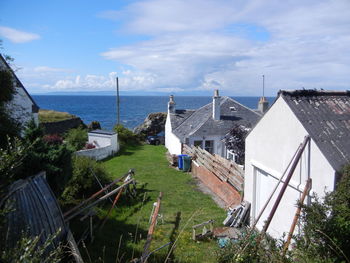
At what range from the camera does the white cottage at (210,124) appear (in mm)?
24500

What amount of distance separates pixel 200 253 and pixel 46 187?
5.02 metres

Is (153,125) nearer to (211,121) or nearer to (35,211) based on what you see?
(211,121)

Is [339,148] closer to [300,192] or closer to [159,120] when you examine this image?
[300,192]

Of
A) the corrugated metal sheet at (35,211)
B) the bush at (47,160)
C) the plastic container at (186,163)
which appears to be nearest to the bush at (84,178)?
the bush at (47,160)

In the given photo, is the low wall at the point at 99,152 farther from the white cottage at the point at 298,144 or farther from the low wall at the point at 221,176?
the white cottage at the point at 298,144

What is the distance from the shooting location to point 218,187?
50.4ft

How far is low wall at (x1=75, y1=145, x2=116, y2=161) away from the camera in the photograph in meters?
23.8

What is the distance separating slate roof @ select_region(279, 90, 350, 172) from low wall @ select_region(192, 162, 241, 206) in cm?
552

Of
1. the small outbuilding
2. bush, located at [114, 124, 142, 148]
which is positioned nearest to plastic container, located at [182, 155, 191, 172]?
the small outbuilding

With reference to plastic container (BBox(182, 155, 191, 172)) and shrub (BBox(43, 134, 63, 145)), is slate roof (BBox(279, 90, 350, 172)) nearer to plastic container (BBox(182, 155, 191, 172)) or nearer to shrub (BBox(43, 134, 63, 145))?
shrub (BBox(43, 134, 63, 145))

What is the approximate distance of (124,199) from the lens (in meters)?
14.2

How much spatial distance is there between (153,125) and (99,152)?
54.1 feet

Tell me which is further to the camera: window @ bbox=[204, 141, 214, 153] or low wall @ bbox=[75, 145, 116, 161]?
window @ bbox=[204, 141, 214, 153]

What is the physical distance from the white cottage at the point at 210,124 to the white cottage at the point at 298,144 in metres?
13.2
